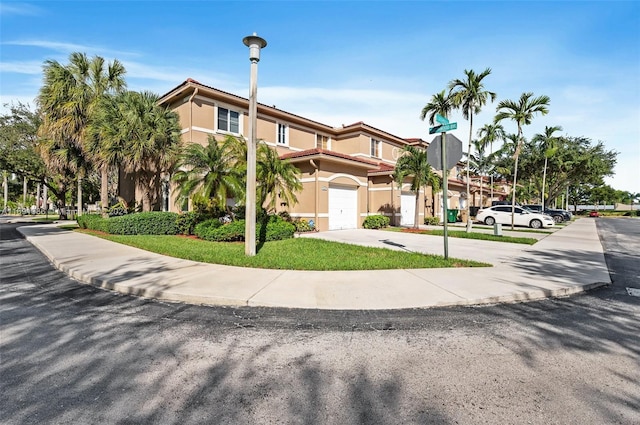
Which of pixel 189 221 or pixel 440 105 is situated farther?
pixel 440 105

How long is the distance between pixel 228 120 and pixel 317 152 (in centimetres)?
586

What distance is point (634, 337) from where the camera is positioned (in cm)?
379

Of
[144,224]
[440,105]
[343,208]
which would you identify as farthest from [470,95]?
[144,224]

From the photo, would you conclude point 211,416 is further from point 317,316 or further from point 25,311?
point 25,311

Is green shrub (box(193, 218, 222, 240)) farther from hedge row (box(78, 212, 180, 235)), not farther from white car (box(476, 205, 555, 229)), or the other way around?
white car (box(476, 205, 555, 229))

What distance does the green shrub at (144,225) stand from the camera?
1439 centimetres

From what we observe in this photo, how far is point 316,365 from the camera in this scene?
122 inches

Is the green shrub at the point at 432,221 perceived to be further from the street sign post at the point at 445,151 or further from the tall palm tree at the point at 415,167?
the street sign post at the point at 445,151

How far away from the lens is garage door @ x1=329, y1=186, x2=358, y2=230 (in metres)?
17.4

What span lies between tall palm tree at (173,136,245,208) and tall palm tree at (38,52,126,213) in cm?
858

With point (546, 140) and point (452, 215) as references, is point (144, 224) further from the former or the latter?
point (546, 140)

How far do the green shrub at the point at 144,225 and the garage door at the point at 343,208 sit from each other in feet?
27.5

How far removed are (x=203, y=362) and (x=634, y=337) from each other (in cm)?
530

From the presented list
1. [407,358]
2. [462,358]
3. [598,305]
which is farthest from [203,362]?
[598,305]
